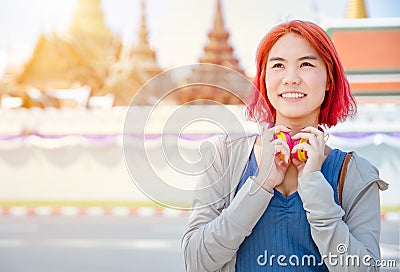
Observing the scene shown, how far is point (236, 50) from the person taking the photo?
2.85 m

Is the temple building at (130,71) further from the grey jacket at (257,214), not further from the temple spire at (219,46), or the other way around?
the grey jacket at (257,214)

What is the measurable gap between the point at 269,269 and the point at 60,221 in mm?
2476

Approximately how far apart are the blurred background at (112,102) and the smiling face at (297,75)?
1.18m

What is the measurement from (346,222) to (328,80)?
0.23 meters

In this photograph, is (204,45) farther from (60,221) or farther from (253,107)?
(253,107)

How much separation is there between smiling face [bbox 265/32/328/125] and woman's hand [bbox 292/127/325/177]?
0.06m

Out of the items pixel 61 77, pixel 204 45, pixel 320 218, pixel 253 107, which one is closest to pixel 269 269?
pixel 320 218

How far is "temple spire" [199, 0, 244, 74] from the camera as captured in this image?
9.18 ft

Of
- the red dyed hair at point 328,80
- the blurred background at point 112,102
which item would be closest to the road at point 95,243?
the blurred background at point 112,102

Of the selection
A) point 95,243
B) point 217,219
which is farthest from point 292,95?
point 95,243

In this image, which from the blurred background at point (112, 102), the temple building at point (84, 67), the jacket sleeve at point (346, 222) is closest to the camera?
the jacket sleeve at point (346, 222)

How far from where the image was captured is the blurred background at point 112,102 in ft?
8.98

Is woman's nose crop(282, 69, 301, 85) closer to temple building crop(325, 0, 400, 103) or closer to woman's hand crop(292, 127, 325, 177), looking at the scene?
woman's hand crop(292, 127, 325, 177)

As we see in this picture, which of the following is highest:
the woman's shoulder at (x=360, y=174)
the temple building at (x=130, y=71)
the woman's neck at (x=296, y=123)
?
the temple building at (x=130, y=71)
